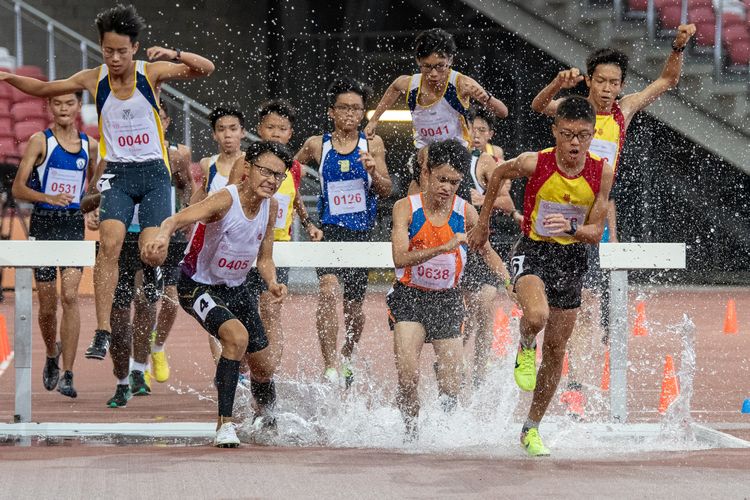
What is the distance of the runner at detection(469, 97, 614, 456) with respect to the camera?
711cm

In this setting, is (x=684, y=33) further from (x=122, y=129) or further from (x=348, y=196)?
(x=122, y=129)

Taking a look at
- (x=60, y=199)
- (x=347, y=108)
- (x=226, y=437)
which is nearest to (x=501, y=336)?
(x=347, y=108)

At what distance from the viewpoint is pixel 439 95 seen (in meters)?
9.60

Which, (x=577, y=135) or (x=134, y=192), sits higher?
(x=577, y=135)

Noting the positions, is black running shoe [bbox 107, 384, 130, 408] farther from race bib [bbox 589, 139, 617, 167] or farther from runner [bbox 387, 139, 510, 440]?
race bib [bbox 589, 139, 617, 167]

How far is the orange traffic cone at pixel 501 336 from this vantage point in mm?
12698

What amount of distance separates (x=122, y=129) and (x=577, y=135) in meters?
3.11

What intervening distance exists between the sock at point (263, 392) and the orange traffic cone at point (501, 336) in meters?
4.68

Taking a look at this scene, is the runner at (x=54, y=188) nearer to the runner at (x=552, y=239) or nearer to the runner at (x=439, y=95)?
the runner at (x=439, y=95)

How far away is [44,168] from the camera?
390 inches

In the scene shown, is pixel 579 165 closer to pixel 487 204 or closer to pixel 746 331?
pixel 487 204

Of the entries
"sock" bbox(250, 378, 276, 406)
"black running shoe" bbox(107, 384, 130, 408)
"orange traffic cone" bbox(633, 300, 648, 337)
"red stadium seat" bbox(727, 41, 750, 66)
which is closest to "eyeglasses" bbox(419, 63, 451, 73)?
"sock" bbox(250, 378, 276, 406)

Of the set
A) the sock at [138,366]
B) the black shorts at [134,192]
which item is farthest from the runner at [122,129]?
the sock at [138,366]

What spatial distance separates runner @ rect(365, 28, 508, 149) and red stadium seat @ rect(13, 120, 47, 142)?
467 inches
